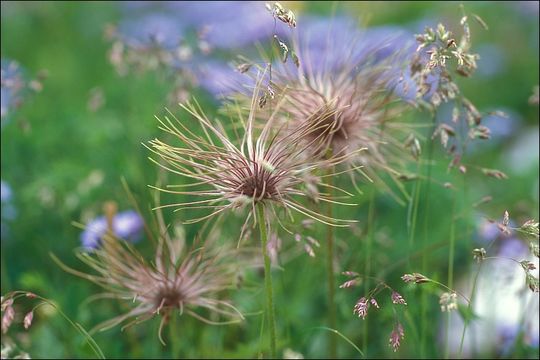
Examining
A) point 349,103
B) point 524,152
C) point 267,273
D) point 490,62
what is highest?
point 490,62

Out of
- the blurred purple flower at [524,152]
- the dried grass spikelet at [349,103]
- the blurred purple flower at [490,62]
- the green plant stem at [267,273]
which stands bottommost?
the green plant stem at [267,273]

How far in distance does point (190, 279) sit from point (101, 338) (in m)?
0.67

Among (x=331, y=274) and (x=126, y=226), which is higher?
(x=126, y=226)

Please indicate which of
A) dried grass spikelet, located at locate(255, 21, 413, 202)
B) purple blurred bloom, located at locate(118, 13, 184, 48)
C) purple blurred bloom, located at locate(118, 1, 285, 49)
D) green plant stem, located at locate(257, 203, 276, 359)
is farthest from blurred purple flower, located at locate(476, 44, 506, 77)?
green plant stem, located at locate(257, 203, 276, 359)

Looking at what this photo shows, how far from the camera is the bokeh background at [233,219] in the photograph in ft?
8.55

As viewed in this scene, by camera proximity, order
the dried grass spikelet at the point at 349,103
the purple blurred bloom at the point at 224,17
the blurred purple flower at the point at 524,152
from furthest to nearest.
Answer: the purple blurred bloom at the point at 224,17, the blurred purple flower at the point at 524,152, the dried grass spikelet at the point at 349,103

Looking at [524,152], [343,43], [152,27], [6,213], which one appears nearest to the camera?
[343,43]

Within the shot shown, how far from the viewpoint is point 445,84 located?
1979 millimetres

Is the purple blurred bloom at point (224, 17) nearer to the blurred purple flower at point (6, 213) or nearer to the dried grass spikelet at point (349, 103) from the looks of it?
the blurred purple flower at point (6, 213)

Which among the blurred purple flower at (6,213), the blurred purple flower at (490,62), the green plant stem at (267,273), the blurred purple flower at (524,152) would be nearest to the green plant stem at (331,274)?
the green plant stem at (267,273)

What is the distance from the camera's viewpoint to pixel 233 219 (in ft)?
10.2

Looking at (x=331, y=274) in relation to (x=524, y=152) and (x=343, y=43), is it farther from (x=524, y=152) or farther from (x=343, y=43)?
(x=524, y=152)

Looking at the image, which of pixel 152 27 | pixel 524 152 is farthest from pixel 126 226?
pixel 152 27

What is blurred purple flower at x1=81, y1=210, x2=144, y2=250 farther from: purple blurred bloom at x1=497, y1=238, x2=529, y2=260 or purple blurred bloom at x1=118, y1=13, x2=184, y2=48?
purple blurred bloom at x1=118, y1=13, x2=184, y2=48
